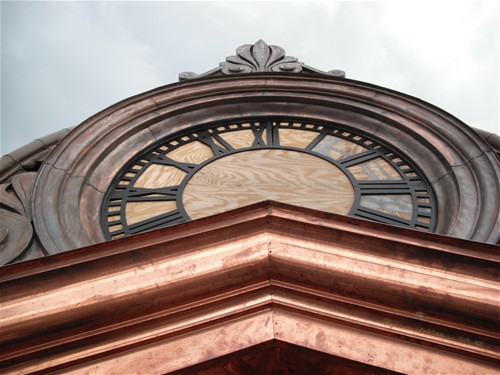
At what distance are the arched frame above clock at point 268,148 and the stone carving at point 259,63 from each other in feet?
1.45

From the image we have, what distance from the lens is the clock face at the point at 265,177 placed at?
750 centimetres

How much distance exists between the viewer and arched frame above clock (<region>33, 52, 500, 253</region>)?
7.00 m

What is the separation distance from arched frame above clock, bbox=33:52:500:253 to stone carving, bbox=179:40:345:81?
1.45 feet

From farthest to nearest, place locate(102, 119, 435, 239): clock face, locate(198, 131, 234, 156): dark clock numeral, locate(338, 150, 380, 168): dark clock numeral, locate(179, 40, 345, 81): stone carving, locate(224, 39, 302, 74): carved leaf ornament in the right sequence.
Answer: locate(224, 39, 302, 74): carved leaf ornament
locate(179, 40, 345, 81): stone carving
locate(198, 131, 234, 156): dark clock numeral
locate(338, 150, 380, 168): dark clock numeral
locate(102, 119, 435, 239): clock face

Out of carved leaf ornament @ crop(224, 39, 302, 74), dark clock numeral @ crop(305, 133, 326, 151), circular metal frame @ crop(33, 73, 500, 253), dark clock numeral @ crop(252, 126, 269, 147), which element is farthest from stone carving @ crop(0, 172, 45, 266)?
carved leaf ornament @ crop(224, 39, 302, 74)

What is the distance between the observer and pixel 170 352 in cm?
411

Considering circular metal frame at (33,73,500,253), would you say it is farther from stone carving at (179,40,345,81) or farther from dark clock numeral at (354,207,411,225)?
stone carving at (179,40,345,81)

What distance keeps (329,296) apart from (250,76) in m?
5.53

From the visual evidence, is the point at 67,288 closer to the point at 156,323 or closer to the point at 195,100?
the point at 156,323

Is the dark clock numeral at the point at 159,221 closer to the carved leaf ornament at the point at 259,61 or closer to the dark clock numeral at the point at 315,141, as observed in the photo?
the dark clock numeral at the point at 315,141

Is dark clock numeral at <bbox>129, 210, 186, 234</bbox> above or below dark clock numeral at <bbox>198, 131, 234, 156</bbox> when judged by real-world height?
below

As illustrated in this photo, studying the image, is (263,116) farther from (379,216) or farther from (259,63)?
(379,216)

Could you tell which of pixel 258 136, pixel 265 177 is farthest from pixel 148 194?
pixel 258 136

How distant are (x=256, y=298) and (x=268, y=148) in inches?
179
